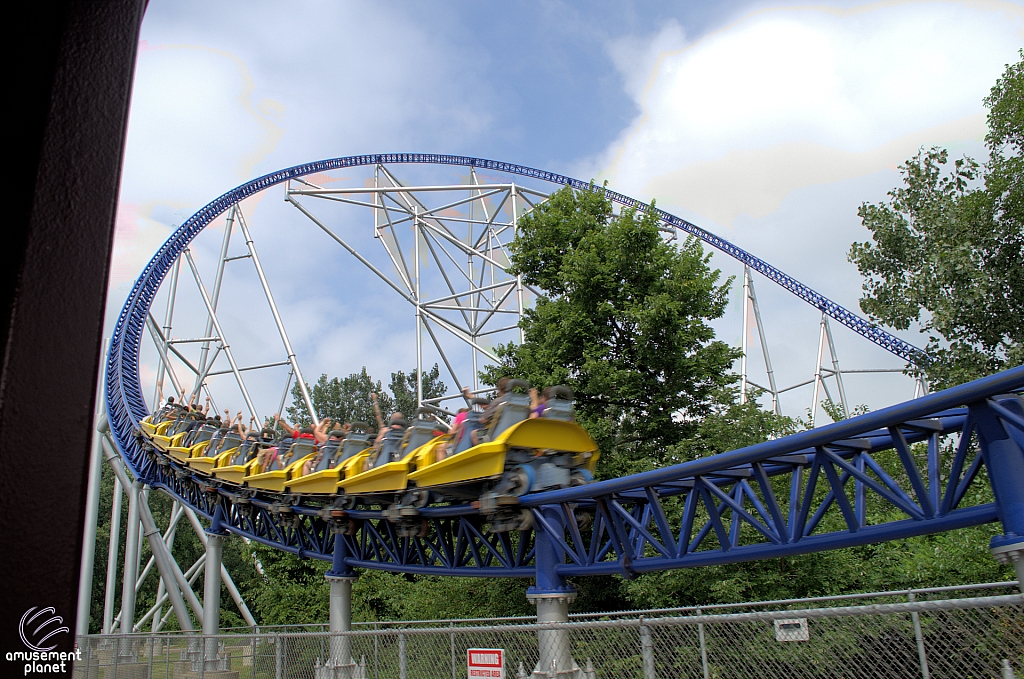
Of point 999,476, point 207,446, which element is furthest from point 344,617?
point 999,476

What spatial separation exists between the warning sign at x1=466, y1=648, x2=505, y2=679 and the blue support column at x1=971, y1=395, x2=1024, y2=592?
2.45m

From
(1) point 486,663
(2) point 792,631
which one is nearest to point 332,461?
(1) point 486,663

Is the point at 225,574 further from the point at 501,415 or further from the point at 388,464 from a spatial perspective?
the point at 501,415

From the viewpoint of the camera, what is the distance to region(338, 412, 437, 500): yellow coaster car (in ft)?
23.3

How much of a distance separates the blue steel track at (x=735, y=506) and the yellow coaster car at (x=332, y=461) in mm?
355

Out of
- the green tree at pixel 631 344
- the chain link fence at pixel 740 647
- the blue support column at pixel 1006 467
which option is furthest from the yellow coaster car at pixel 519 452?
the green tree at pixel 631 344

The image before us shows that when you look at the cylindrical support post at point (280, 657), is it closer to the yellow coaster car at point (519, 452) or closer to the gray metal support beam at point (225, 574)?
the yellow coaster car at point (519, 452)

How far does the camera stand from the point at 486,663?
4.34 m

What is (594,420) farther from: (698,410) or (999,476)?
(999,476)

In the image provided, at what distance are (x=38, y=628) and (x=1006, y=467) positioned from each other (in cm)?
371

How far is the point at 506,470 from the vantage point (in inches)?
242

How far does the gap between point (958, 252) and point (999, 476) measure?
8.63 m

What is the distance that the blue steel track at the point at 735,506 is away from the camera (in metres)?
3.54

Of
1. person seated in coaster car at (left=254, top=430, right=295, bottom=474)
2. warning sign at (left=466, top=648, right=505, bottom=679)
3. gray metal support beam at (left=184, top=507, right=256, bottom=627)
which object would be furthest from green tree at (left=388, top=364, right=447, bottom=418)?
warning sign at (left=466, top=648, right=505, bottom=679)
